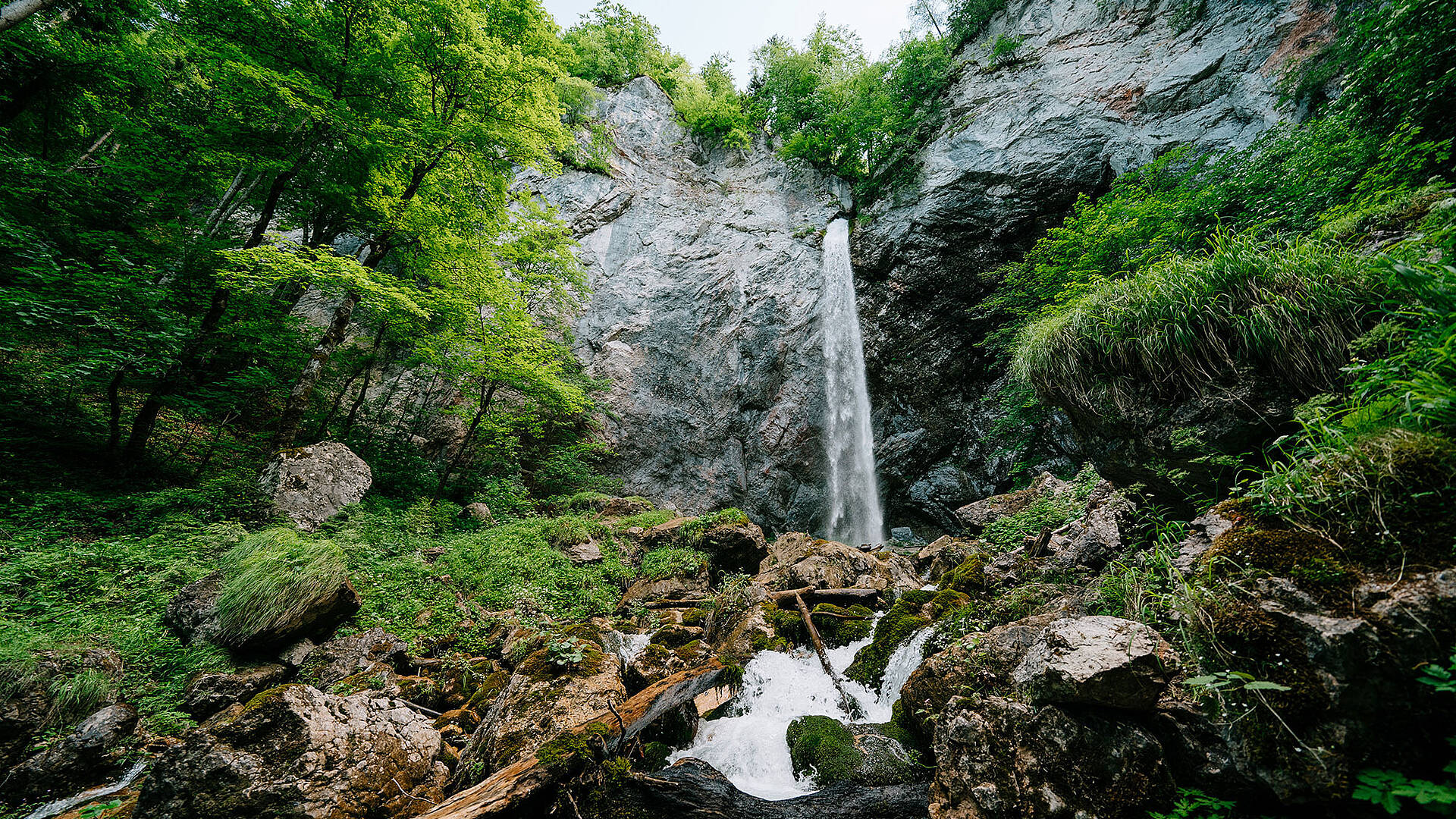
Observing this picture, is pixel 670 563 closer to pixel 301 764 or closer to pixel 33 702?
pixel 301 764

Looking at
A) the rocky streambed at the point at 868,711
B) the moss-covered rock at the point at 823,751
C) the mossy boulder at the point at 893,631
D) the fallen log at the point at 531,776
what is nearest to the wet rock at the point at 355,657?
the rocky streambed at the point at 868,711

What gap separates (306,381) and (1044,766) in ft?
37.6

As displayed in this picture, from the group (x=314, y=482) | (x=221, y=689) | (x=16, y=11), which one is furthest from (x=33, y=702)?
(x=16, y=11)

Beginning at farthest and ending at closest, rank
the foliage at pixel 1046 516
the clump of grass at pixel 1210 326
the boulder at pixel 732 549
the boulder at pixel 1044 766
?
the boulder at pixel 732 549 < the foliage at pixel 1046 516 < the clump of grass at pixel 1210 326 < the boulder at pixel 1044 766

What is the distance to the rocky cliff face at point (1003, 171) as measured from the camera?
11344mm

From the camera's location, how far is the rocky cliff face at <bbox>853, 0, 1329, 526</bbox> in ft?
37.2

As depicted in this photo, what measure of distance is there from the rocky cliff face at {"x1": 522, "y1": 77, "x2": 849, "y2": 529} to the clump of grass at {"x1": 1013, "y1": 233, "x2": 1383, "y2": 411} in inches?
470

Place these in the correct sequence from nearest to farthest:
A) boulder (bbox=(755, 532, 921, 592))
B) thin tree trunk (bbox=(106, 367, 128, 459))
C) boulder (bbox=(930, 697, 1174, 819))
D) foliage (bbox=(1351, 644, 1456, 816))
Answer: foliage (bbox=(1351, 644, 1456, 816)) < boulder (bbox=(930, 697, 1174, 819)) < thin tree trunk (bbox=(106, 367, 128, 459)) < boulder (bbox=(755, 532, 921, 592))

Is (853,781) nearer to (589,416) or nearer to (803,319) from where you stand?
(589,416)

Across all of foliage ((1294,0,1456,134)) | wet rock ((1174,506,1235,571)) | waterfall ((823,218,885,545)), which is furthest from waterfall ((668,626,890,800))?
waterfall ((823,218,885,545))

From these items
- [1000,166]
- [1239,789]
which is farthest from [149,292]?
[1000,166]

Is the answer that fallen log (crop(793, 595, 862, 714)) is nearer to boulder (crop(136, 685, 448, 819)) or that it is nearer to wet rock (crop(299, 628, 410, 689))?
boulder (crop(136, 685, 448, 819))

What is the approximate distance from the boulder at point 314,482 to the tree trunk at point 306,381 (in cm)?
75

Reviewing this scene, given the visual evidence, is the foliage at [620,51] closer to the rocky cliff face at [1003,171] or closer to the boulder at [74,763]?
the rocky cliff face at [1003,171]
